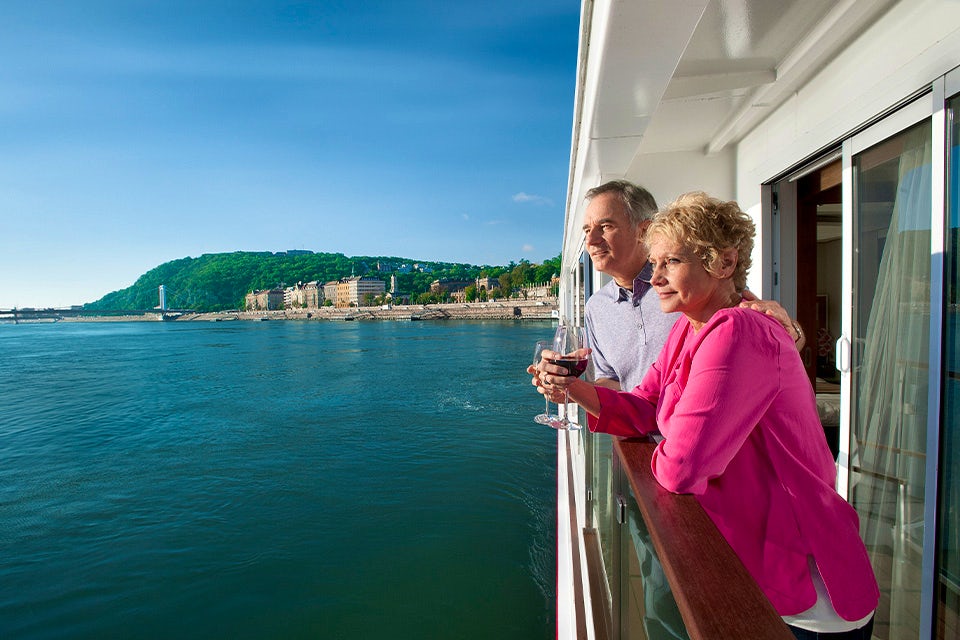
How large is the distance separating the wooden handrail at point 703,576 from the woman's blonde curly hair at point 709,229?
49 centimetres

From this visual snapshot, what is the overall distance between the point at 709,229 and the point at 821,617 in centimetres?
69

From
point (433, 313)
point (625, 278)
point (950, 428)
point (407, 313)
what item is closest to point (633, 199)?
point (625, 278)

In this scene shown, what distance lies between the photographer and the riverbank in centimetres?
6962

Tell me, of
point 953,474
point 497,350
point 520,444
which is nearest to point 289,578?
point 520,444

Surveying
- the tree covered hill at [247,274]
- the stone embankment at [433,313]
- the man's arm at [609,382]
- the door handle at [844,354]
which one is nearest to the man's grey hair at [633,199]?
the man's arm at [609,382]

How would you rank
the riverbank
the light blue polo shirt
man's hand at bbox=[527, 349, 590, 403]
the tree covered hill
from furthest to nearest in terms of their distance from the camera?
the tree covered hill
the riverbank
the light blue polo shirt
man's hand at bbox=[527, 349, 590, 403]

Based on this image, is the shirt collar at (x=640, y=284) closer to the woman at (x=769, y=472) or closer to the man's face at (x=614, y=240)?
the man's face at (x=614, y=240)

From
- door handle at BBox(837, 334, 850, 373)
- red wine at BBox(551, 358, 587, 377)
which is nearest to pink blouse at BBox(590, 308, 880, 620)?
red wine at BBox(551, 358, 587, 377)

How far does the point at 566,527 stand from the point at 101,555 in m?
5.80

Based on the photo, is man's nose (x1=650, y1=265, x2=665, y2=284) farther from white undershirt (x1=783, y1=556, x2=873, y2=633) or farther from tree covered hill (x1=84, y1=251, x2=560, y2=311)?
tree covered hill (x1=84, y1=251, x2=560, y2=311)

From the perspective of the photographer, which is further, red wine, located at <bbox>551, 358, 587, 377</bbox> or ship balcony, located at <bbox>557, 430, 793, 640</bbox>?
red wine, located at <bbox>551, 358, 587, 377</bbox>

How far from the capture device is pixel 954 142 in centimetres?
158

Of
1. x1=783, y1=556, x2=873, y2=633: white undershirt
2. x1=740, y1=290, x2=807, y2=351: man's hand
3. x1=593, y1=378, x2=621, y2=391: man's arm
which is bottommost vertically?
x1=783, y1=556, x2=873, y2=633: white undershirt

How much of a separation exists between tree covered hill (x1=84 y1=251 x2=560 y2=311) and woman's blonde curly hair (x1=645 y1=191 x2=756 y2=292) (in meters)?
108
